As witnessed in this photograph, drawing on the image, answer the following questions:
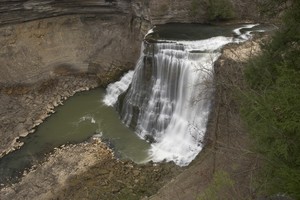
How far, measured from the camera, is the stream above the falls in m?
15.8

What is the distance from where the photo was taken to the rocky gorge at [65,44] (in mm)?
20219

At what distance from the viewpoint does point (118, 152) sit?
15.9 m

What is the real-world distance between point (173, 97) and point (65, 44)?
871 centimetres

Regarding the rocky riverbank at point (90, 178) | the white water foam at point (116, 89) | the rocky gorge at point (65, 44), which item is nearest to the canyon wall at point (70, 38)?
the rocky gorge at point (65, 44)

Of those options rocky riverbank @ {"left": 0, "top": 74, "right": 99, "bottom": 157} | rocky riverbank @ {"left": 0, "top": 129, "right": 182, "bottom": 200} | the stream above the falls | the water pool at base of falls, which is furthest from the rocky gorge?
rocky riverbank @ {"left": 0, "top": 129, "right": 182, "bottom": 200}

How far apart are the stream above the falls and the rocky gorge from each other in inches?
52.9

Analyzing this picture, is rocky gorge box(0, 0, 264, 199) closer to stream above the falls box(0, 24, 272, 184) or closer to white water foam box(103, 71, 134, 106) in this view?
white water foam box(103, 71, 134, 106)

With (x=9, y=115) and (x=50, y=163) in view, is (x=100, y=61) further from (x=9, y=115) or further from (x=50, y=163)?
(x=50, y=163)

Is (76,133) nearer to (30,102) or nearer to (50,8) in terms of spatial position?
(30,102)

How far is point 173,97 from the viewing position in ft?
56.5

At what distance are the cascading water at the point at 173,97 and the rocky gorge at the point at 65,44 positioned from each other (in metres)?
3.32

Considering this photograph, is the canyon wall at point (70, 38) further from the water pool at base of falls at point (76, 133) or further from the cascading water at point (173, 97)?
the cascading water at point (173, 97)

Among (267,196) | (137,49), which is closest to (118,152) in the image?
(137,49)

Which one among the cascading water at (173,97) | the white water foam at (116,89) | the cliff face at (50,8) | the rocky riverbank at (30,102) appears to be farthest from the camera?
the white water foam at (116,89)
